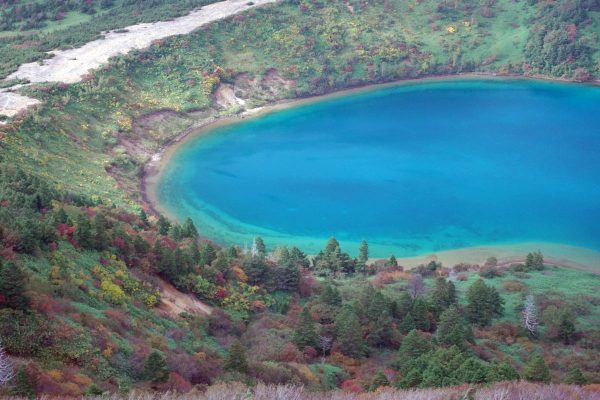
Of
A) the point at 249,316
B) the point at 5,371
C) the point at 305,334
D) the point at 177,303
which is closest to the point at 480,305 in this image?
the point at 305,334

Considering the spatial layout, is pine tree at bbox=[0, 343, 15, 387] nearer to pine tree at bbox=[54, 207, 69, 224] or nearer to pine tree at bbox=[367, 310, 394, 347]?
pine tree at bbox=[54, 207, 69, 224]

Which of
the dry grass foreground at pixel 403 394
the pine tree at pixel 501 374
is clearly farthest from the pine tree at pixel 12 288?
the pine tree at pixel 501 374

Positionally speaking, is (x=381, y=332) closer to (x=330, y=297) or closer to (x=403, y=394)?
(x=330, y=297)

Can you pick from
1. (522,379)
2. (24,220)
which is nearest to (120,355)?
(24,220)

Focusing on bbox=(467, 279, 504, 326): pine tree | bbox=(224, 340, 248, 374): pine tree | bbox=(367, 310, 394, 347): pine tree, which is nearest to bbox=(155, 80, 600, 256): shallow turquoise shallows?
bbox=(467, 279, 504, 326): pine tree

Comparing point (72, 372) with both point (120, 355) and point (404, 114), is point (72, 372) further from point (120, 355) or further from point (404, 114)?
point (404, 114)

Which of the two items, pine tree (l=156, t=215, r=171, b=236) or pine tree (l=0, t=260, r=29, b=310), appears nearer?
pine tree (l=0, t=260, r=29, b=310)
